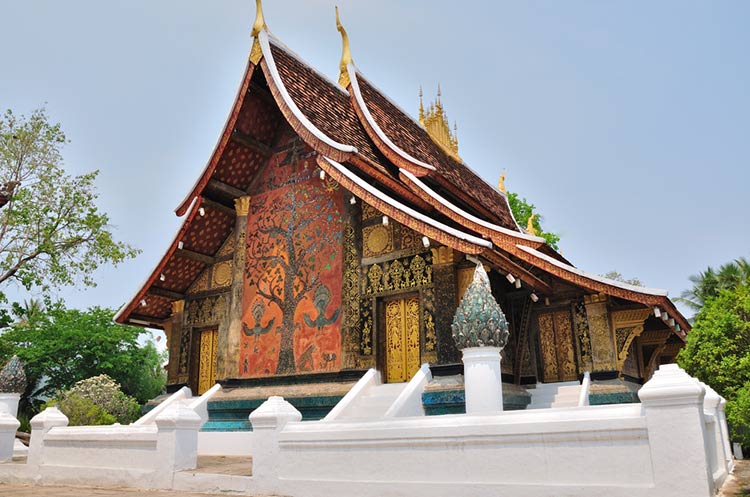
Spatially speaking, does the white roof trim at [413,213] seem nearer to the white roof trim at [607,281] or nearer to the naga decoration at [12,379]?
the white roof trim at [607,281]

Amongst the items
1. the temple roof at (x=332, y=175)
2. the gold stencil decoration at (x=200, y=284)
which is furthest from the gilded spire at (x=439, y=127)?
the gold stencil decoration at (x=200, y=284)

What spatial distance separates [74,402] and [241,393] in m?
6.09

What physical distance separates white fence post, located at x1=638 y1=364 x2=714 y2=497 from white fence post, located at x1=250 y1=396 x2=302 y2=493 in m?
3.21

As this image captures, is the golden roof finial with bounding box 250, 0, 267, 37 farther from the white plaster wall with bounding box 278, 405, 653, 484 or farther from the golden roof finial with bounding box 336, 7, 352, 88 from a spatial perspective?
the white plaster wall with bounding box 278, 405, 653, 484

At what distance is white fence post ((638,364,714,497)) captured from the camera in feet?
12.8

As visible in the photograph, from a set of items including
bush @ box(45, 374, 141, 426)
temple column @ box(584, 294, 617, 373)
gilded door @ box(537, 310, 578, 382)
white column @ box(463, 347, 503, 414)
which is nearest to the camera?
white column @ box(463, 347, 503, 414)

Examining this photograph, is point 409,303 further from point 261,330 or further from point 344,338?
point 261,330

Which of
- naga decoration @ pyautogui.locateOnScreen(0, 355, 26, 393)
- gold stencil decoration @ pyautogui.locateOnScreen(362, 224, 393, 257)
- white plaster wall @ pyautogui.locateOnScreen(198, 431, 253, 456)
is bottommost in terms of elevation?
white plaster wall @ pyautogui.locateOnScreen(198, 431, 253, 456)

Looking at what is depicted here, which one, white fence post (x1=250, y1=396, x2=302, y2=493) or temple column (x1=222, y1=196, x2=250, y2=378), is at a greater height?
temple column (x1=222, y1=196, x2=250, y2=378)

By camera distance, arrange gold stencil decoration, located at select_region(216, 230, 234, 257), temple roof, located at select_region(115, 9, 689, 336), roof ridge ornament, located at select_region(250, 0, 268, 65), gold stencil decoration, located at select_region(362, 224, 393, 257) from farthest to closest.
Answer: gold stencil decoration, located at select_region(216, 230, 234, 257), roof ridge ornament, located at select_region(250, 0, 268, 65), gold stencil decoration, located at select_region(362, 224, 393, 257), temple roof, located at select_region(115, 9, 689, 336)

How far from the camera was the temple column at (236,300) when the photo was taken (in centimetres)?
1035

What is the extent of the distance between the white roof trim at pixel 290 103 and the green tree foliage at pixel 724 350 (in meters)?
5.71

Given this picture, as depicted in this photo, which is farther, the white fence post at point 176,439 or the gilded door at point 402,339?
the gilded door at point 402,339

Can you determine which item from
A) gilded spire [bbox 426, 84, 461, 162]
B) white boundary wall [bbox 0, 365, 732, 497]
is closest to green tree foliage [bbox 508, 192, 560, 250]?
gilded spire [bbox 426, 84, 461, 162]
